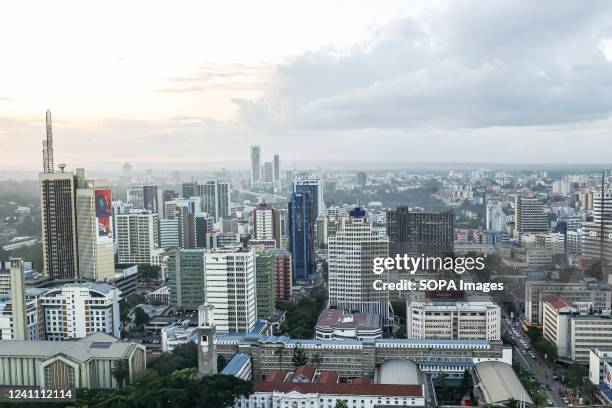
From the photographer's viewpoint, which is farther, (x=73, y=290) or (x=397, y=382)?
(x=73, y=290)

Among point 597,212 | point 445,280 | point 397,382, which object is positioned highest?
point 597,212

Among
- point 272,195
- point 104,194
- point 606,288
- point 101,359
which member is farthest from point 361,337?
point 272,195

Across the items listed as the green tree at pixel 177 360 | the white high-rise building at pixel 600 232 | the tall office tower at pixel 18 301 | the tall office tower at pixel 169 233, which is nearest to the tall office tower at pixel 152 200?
the tall office tower at pixel 169 233

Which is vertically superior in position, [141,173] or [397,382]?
[141,173]

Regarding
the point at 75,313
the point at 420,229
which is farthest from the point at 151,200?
the point at 75,313

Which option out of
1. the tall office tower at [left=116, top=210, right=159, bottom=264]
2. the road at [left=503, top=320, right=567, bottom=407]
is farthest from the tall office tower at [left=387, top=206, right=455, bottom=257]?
the tall office tower at [left=116, top=210, right=159, bottom=264]

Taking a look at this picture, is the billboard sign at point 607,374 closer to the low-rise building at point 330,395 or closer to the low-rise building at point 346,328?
the low-rise building at point 330,395

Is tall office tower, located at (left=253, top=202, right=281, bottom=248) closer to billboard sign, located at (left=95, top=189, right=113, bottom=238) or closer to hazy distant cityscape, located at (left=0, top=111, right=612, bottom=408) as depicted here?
hazy distant cityscape, located at (left=0, top=111, right=612, bottom=408)

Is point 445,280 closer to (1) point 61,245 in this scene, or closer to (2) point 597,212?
(2) point 597,212

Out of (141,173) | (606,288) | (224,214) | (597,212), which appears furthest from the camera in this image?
(224,214)
